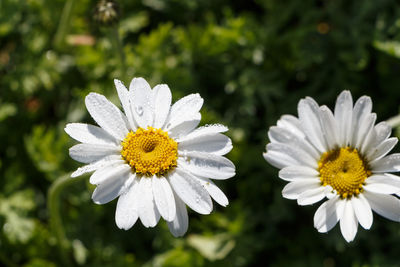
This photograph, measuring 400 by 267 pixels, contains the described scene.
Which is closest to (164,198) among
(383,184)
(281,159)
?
(281,159)

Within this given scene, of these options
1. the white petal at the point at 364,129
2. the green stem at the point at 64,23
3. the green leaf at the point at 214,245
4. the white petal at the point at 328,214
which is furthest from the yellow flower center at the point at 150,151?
the green stem at the point at 64,23

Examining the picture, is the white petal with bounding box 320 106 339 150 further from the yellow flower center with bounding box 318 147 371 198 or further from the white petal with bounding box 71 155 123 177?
the white petal with bounding box 71 155 123 177

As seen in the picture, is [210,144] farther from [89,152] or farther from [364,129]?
[364,129]

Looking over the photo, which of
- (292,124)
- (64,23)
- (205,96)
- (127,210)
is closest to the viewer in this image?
(127,210)

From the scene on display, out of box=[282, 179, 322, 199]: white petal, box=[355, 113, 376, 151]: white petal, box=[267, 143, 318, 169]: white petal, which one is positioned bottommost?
box=[282, 179, 322, 199]: white petal

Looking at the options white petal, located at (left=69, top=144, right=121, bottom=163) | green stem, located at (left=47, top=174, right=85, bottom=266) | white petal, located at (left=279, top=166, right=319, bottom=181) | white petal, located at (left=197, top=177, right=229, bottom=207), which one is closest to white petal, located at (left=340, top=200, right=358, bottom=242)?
white petal, located at (left=279, top=166, right=319, bottom=181)

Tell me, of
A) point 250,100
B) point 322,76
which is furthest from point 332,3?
point 250,100

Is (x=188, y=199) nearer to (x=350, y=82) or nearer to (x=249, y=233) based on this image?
(x=249, y=233)
